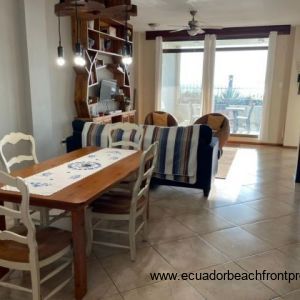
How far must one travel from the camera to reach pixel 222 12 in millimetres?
5391

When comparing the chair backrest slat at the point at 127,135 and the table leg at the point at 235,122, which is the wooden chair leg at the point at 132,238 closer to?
the chair backrest slat at the point at 127,135

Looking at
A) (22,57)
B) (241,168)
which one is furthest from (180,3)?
(241,168)

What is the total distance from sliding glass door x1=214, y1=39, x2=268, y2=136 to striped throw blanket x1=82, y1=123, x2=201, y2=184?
4.23m

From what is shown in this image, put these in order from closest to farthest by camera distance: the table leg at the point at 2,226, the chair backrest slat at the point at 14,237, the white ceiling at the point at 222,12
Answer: the chair backrest slat at the point at 14,237, the table leg at the point at 2,226, the white ceiling at the point at 222,12

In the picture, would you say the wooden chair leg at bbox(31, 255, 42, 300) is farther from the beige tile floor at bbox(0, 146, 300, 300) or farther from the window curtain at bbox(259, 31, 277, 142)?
the window curtain at bbox(259, 31, 277, 142)

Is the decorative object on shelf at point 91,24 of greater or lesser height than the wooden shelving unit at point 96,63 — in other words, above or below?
above

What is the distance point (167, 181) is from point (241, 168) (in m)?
1.87

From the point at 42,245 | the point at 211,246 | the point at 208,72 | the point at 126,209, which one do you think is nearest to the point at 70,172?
the point at 126,209

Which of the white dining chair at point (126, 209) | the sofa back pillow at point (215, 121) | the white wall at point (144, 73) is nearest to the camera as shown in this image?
the white dining chair at point (126, 209)

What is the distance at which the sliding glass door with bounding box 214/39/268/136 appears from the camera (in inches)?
281

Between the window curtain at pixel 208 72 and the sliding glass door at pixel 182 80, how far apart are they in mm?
192

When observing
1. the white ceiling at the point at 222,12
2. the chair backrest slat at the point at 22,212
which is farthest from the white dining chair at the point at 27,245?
the white ceiling at the point at 222,12

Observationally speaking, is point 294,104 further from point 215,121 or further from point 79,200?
point 79,200

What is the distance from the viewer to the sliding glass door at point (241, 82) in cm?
712
